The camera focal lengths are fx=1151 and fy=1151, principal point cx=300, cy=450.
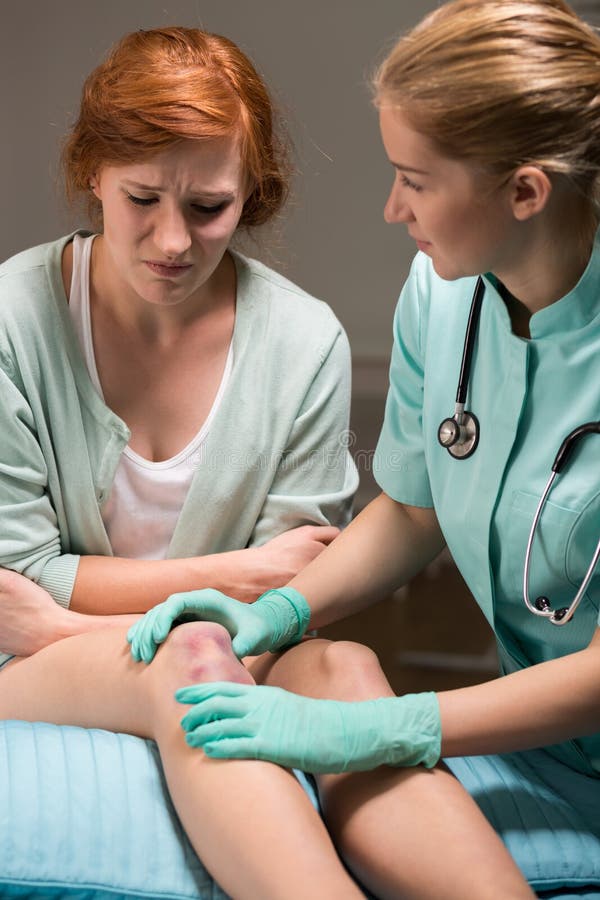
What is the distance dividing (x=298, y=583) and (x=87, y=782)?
43 centimetres

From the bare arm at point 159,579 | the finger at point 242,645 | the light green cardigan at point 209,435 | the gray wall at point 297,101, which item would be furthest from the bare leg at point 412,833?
the gray wall at point 297,101

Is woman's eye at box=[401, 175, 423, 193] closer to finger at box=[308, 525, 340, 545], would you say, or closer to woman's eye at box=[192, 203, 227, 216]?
woman's eye at box=[192, 203, 227, 216]

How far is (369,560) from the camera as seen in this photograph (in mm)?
1675

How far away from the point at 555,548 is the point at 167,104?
82 centimetres

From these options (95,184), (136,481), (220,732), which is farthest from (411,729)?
(95,184)

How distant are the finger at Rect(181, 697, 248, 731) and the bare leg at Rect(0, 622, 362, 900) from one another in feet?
0.13

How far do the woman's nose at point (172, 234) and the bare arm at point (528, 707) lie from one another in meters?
0.75

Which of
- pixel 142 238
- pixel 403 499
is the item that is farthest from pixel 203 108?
pixel 403 499

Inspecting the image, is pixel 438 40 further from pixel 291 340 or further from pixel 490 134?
pixel 291 340

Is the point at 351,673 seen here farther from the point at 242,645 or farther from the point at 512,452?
the point at 512,452

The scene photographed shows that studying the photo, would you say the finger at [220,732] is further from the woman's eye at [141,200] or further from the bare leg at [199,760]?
the woman's eye at [141,200]

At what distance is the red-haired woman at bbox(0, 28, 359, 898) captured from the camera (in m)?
1.65

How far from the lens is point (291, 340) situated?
1922 mm

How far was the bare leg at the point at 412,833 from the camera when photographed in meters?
1.18
